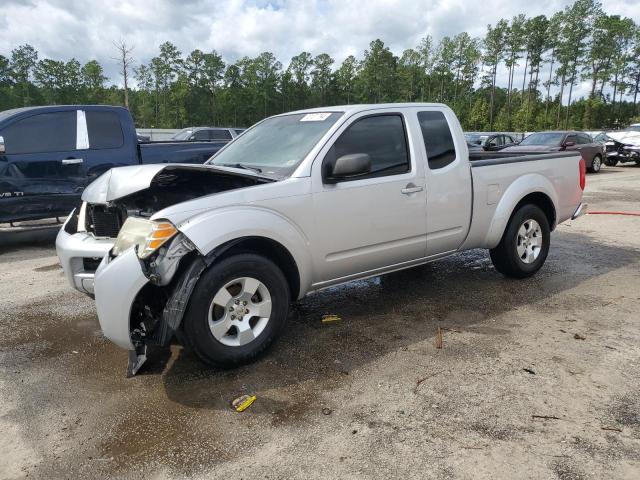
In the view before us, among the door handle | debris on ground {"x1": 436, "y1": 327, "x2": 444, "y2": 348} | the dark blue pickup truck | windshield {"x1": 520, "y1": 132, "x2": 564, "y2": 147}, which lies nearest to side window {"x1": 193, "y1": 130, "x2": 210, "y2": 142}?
the dark blue pickup truck

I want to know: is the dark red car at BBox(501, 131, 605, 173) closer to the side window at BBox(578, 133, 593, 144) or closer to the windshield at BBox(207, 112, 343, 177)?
the side window at BBox(578, 133, 593, 144)

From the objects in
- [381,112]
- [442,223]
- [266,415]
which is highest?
[381,112]

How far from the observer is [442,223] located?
4.49 m

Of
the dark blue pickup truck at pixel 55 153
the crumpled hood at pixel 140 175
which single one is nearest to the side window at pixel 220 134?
the dark blue pickup truck at pixel 55 153

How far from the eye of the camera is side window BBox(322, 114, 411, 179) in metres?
3.93

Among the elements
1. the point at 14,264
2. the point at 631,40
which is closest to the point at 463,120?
the point at 631,40

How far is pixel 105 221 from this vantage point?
13.5 feet

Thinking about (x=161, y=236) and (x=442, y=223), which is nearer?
(x=161, y=236)

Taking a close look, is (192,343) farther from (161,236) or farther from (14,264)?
(14,264)

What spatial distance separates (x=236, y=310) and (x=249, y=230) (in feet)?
1.83

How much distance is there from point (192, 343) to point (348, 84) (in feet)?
283

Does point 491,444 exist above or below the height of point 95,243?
below

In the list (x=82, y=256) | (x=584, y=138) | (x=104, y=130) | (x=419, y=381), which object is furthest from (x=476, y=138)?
(x=82, y=256)

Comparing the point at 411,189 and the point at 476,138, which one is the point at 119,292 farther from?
the point at 476,138
